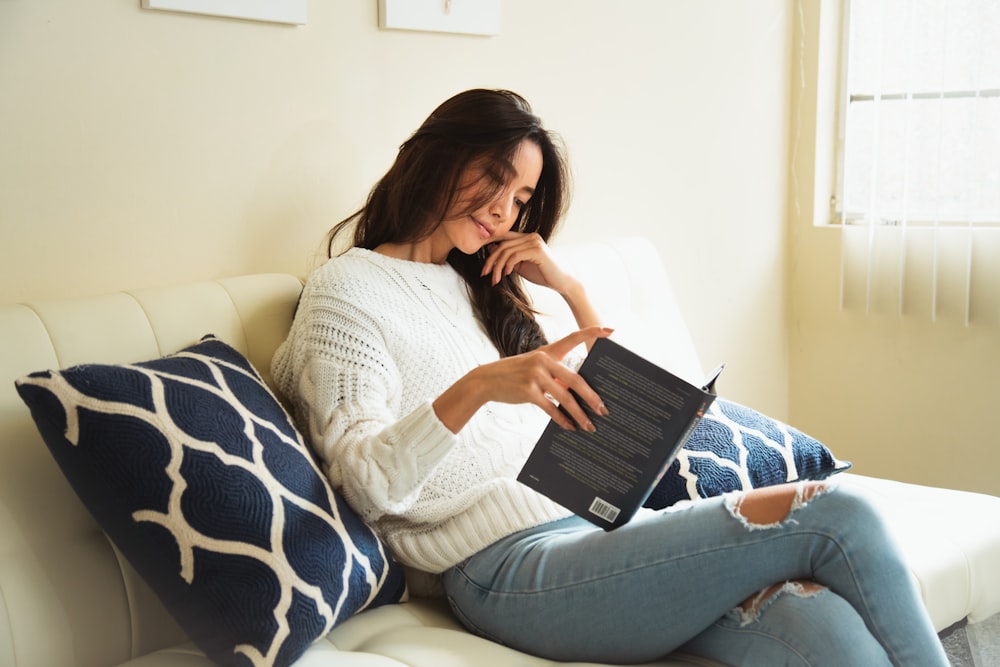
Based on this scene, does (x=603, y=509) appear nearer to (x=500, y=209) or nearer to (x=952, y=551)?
(x=500, y=209)

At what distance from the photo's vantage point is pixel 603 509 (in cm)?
142

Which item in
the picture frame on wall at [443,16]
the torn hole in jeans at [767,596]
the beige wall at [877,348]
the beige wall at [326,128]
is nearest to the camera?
the torn hole in jeans at [767,596]

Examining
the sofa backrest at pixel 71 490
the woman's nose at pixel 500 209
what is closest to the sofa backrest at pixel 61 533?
the sofa backrest at pixel 71 490

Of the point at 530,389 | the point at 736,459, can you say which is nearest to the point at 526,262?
the point at 736,459

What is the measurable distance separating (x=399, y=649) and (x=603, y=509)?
0.33 metres

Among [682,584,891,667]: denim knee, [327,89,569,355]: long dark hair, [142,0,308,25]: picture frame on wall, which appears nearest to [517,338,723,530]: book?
[682,584,891,667]: denim knee

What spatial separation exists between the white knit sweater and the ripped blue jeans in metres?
0.14

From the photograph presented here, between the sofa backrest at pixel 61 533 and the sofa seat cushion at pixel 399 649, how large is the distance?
0.20ft

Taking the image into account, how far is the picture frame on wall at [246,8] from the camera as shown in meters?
1.69

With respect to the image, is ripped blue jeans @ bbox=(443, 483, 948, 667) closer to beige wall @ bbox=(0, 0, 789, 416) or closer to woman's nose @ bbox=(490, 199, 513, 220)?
woman's nose @ bbox=(490, 199, 513, 220)

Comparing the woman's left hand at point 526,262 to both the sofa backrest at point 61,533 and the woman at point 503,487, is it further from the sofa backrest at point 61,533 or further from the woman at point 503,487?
the sofa backrest at point 61,533

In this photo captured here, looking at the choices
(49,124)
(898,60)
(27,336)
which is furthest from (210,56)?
(898,60)

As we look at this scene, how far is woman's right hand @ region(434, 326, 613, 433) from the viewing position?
1.37 metres

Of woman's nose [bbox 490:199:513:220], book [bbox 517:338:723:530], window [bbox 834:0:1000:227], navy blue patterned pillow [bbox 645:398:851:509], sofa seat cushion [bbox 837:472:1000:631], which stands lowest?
sofa seat cushion [bbox 837:472:1000:631]
